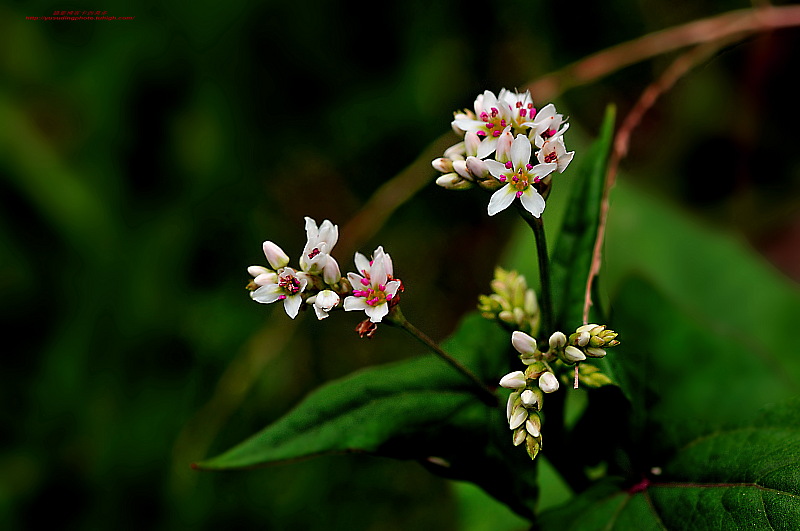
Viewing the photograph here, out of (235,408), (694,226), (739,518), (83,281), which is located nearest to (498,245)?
(694,226)

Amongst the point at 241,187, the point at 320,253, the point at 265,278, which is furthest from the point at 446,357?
the point at 241,187

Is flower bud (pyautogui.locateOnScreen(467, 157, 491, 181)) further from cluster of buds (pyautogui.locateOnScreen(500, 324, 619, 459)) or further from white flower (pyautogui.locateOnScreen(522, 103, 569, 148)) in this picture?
cluster of buds (pyautogui.locateOnScreen(500, 324, 619, 459))

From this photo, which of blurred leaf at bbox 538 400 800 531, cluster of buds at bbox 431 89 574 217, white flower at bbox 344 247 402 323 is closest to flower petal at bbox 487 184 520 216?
cluster of buds at bbox 431 89 574 217

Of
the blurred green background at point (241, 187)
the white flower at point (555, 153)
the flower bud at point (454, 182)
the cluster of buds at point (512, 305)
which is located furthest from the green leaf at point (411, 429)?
the blurred green background at point (241, 187)

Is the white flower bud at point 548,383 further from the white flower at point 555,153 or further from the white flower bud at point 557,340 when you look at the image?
the white flower at point 555,153

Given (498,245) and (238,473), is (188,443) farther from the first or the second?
(498,245)
